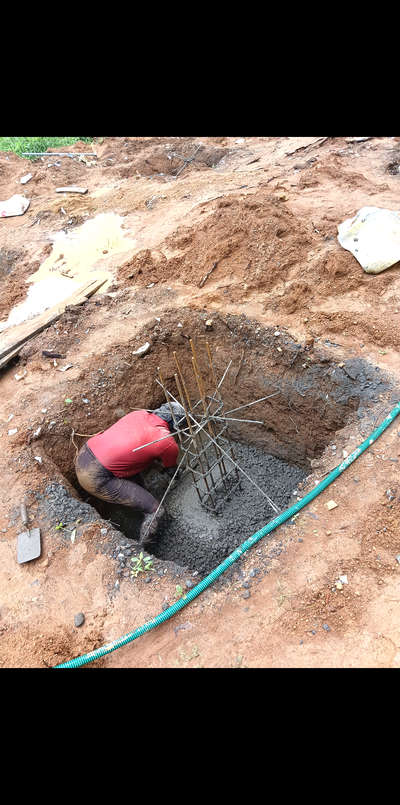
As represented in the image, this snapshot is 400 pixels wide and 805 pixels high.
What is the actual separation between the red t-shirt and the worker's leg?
0.07 meters

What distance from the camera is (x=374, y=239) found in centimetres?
608

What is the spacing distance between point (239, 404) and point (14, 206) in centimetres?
813

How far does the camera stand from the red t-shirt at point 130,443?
14.9 feet

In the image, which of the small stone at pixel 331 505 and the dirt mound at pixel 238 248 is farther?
the dirt mound at pixel 238 248

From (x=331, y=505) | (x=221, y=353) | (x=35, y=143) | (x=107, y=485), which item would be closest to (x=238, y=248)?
(x=221, y=353)

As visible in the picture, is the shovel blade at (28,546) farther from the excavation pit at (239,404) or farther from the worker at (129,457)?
the excavation pit at (239,404)

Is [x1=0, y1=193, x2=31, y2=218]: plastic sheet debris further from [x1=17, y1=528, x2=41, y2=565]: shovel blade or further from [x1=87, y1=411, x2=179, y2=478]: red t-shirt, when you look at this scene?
[x1=17, y1=528, x2=41, y2=565]: shovel blade

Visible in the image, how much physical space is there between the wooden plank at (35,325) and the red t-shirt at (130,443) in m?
2.60

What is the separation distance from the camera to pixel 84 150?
1318cm

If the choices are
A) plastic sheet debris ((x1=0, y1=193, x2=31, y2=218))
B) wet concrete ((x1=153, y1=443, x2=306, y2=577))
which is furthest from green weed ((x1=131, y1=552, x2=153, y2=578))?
plastic sheet debris ((x1=0, y1=193, x2=31, y2=218))

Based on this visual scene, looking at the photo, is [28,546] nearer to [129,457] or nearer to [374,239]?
[129,457]

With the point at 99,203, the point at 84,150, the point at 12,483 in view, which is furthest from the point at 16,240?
the point at 12,483

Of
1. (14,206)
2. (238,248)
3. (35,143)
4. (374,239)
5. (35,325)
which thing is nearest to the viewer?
(374,239)

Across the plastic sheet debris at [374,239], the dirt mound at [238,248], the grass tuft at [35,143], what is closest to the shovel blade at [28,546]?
the dirt mound at [238,248]
